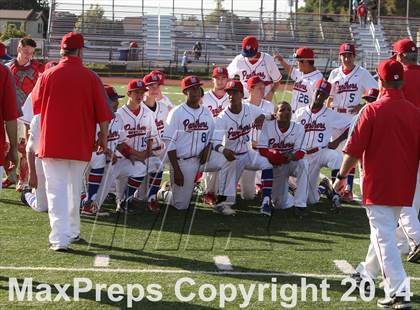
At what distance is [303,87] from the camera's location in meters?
11.1

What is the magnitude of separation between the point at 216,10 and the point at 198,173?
3312cm

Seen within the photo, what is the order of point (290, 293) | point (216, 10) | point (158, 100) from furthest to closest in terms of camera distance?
point (216, 10), point (158, 100), point (290, 293)

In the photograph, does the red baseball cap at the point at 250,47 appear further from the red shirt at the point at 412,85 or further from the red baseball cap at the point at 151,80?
the red shirt at the point at 412,85

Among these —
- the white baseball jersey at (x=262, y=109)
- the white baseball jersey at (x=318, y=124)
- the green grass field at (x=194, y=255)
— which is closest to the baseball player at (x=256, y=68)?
the white baseball jersey at (x=262, y=109)

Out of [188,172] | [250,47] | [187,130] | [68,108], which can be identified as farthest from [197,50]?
[68,108]

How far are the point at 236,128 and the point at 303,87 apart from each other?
1.87 m

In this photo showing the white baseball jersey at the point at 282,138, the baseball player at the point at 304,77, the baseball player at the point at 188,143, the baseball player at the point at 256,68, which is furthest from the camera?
the baseball player at the point at 256,68

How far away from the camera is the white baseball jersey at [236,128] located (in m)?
9.57

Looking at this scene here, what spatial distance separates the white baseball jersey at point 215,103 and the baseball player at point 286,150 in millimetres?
1153

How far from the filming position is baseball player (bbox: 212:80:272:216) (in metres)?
9.35

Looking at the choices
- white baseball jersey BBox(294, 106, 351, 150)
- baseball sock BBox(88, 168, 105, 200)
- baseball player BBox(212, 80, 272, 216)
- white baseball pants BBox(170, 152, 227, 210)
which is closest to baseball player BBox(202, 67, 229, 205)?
white baseball pants BBox(170, 152, 227, 210)

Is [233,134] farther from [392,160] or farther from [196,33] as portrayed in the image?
[196,33]

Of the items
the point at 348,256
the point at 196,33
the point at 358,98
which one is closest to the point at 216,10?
the point at 196,33

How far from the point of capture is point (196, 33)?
42.1 meters
